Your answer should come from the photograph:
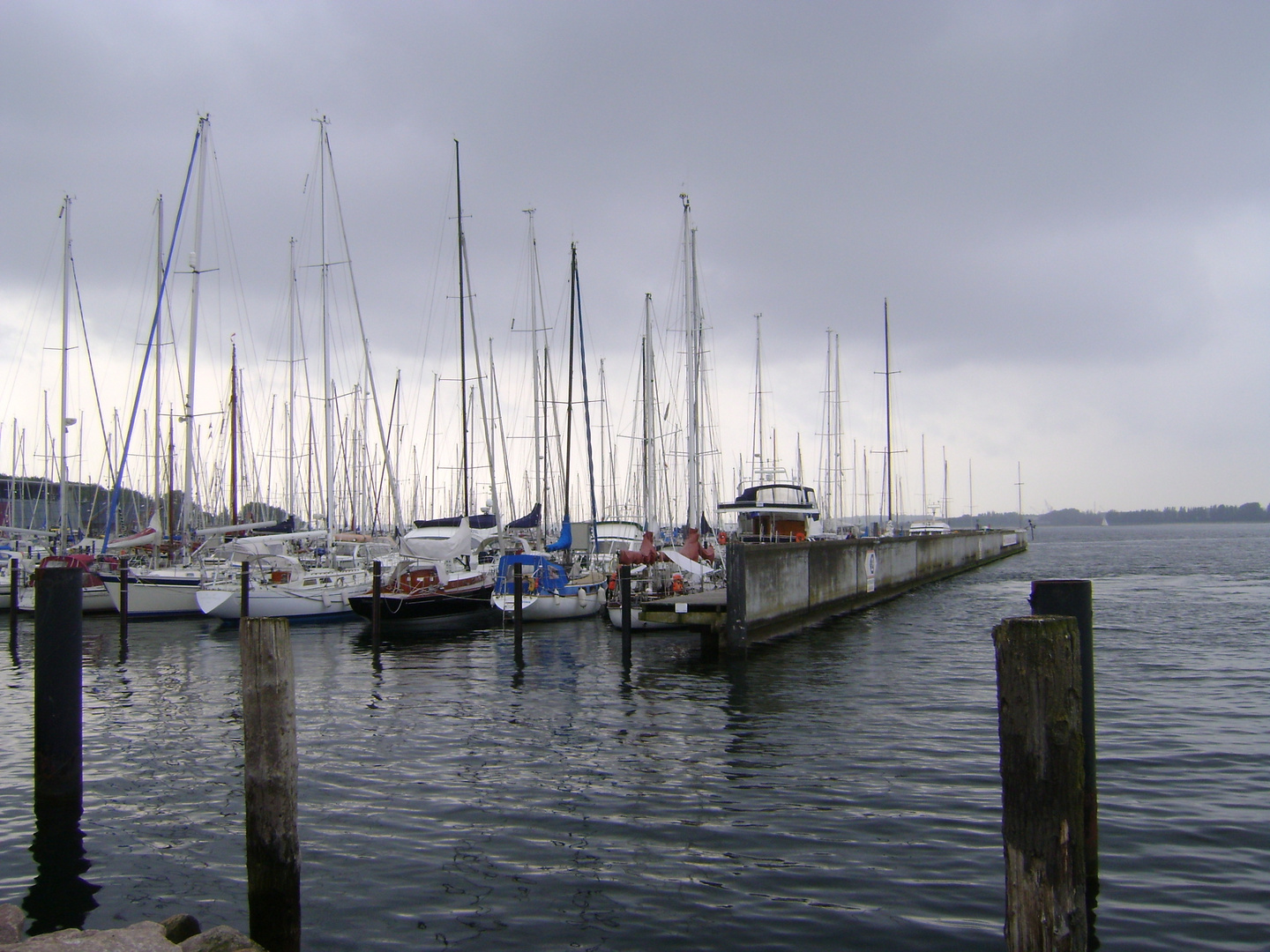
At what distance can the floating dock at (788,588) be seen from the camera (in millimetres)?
20594

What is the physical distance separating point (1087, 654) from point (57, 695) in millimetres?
10407

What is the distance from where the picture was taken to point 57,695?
9.66 meters

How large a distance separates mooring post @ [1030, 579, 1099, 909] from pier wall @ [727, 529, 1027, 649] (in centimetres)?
1253

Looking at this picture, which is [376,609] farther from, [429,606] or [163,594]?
[163,594]

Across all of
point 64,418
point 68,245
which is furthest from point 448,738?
point 68,245

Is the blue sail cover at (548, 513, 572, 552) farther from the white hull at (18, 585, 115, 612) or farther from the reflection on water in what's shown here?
the reflection on water

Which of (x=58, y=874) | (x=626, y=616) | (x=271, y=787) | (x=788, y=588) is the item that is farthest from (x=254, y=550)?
(x=271, y=787)

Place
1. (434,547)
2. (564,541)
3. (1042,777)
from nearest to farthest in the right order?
1. (1042,777)
2. (434,547)
3. (564,541)

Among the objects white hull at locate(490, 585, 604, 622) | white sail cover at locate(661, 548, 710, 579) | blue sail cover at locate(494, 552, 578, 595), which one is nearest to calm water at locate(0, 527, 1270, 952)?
white sail cover at locate(661, 548, 710, 579)

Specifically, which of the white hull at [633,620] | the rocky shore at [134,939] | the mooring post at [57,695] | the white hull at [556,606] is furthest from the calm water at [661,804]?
the white hull at [556,606]

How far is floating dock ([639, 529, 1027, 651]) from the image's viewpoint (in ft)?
67.6

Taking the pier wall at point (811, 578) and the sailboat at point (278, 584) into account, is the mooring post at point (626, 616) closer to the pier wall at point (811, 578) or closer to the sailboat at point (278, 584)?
the pier wall at point (811, 578)

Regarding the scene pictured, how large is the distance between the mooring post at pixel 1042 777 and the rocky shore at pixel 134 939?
5.13 m

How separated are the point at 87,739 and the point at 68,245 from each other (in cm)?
3102
